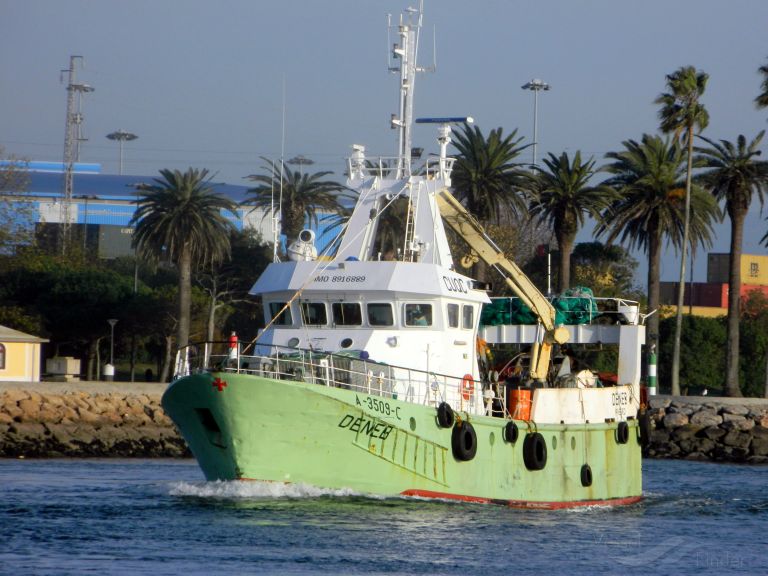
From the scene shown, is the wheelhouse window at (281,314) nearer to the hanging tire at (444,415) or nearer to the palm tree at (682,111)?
the hanging tire at (444,415)

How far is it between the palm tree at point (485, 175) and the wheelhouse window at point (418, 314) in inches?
1171

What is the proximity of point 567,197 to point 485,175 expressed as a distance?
12.2ft

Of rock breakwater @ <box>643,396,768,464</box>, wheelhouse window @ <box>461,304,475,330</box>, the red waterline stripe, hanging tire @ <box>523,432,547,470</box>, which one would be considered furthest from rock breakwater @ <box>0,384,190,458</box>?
rock breakwater @ <box>643,396,768,464</box>

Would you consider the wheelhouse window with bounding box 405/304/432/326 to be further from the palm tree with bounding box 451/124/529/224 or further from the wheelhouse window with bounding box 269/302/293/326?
the palm tree with bounding box 451/124/529/224

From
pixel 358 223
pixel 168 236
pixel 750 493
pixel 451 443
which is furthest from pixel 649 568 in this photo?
pixel 168 236

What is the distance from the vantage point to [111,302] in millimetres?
73312

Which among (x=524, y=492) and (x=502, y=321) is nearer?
(x=524, y=492)

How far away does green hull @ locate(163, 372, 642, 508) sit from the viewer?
989 inches

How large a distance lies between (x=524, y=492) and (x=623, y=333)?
661cm

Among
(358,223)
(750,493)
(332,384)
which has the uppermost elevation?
(358,223)

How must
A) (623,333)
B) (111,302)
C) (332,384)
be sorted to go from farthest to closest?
1. (111,302)
2. (623,333)
3. (332,384)

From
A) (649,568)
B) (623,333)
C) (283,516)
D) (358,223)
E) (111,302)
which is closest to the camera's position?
(649,568)

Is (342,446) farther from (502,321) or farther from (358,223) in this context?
(502,321)

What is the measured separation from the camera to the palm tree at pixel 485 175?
5828 centimetres
